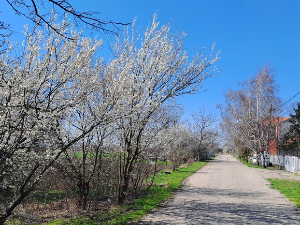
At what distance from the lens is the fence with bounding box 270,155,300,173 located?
23173 mm

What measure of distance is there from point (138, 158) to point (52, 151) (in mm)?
4911

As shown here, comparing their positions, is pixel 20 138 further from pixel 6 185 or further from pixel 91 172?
pixel 91 172

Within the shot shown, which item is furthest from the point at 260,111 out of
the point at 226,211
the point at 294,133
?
the point at 226,211

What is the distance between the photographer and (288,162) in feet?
84.1

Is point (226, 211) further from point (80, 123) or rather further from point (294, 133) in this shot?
point (294, 133)

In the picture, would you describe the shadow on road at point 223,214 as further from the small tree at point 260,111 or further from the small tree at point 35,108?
the small tree at point 260,111

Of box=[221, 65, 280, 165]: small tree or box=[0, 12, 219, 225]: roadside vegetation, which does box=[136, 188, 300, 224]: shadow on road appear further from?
box=[221, 65, 280, 165]: small tree

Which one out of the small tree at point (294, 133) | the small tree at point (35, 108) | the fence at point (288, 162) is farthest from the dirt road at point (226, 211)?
the small tree at point (294, 133)

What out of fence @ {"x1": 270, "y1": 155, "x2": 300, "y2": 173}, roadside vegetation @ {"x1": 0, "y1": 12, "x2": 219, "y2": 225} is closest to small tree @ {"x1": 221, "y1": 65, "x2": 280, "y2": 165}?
fence @ {"x1": 270, "y1": 155, "x2": 300, "y2": 173}

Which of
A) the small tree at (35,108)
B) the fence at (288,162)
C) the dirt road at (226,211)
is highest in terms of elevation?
the small tree at (35,108)

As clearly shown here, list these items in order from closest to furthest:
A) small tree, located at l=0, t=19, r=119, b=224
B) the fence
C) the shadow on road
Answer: small tree, located at l=0, t=19, r=119, b=224, the shadow on road, the fence

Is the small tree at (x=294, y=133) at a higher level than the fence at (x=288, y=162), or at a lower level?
higher

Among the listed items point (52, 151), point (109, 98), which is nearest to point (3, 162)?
point (52, 151)

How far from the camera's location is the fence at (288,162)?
76.0 feet
